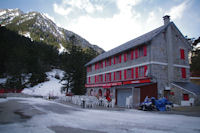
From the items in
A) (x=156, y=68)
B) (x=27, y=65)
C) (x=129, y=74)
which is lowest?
(x=129, y=74)

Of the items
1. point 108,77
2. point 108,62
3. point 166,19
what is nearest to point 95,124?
point 166,19

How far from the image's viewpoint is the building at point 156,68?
2052cm

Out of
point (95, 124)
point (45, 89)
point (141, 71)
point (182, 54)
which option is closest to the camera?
point (95, 124)

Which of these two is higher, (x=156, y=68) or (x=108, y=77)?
(x=156, y=68)

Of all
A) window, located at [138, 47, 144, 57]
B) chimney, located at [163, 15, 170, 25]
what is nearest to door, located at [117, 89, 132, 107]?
window, located at [138, 47, 144, 57]

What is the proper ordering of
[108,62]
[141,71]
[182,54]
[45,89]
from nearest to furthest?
[141,71] → [182,54] → [108,62] → [45,89]

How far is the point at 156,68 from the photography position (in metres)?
21.4

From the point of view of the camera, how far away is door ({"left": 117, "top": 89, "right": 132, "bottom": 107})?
21269mm

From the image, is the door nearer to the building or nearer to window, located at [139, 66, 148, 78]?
the building

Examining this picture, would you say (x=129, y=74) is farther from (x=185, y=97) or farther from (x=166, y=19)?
(x=166, y=19)

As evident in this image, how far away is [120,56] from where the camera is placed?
Result: 89.0ft

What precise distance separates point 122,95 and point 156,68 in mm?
5595

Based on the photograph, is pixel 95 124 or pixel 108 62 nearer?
pixel 95 124

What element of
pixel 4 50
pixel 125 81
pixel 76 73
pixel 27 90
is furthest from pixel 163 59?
pixel 4 50
